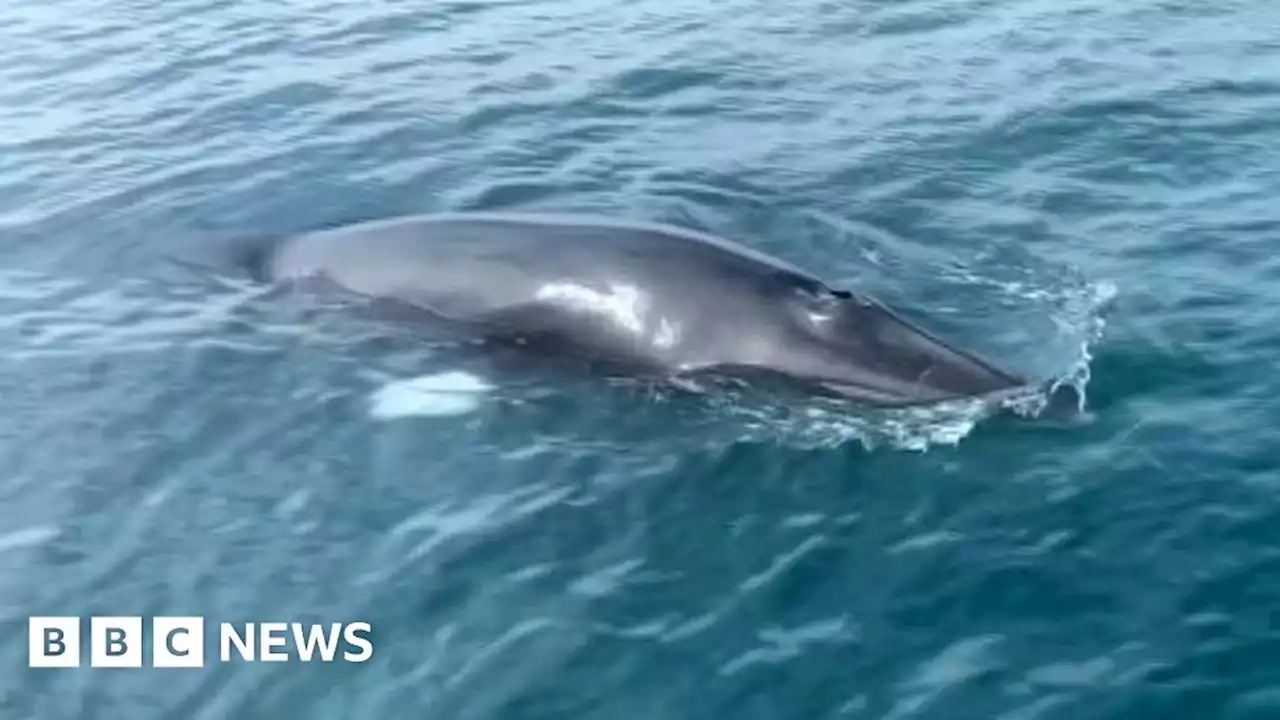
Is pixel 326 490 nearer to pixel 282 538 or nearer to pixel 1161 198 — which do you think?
pixel 282 538

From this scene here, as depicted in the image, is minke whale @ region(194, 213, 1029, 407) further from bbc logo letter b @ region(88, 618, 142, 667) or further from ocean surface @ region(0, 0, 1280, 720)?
bbc logo letter b @ region(88, 618, 142, 667)

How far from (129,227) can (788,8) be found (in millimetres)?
14992

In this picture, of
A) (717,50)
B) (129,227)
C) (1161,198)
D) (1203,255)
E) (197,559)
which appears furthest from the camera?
(717,50)

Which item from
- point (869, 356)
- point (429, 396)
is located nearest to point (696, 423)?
point (869, 356)

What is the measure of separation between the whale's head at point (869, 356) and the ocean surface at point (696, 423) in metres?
0.36

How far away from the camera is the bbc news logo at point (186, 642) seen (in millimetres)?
15672

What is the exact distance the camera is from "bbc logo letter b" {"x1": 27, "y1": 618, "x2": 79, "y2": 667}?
15.8 m

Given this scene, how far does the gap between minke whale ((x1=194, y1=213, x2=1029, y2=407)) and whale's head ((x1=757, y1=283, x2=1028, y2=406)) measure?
0.01 meters

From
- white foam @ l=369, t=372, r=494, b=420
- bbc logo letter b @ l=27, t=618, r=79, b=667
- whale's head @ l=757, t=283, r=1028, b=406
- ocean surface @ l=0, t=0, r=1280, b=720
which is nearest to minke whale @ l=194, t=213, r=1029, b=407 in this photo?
whale's head @ l=757, t=283, r=1028, b=406

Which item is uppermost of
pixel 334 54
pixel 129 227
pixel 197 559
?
pixel 334 54

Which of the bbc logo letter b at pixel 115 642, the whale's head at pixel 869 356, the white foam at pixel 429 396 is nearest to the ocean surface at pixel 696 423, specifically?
the white foam at pixel 429 396

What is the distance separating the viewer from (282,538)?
17.3 metres

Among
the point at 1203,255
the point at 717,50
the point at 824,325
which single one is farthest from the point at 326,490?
the point at 717,50

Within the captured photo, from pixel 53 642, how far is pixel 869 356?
870cm
